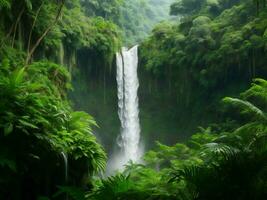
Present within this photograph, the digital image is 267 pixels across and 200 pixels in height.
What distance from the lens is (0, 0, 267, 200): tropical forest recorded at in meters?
5.75

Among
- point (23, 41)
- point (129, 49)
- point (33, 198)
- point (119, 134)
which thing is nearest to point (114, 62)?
point (129, 49)

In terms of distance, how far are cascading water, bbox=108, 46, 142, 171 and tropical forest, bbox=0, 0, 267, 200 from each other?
0.19 ft

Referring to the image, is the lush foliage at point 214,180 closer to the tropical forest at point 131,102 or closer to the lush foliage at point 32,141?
the tropical forest at point 131,102

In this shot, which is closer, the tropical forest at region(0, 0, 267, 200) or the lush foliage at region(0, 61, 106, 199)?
the tropical forest at region(0, 0, 267, 200)

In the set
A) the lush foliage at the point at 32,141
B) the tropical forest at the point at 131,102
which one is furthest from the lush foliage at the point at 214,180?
the lush foliage at the point at 32,141

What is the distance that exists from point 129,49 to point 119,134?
506 centimetres

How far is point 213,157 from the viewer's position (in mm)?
5883

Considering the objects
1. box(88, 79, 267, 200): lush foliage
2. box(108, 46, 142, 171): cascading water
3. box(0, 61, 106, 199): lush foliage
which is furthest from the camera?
box(108, 46, 142, 171): cascading water

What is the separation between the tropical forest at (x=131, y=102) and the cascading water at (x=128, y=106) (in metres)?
0.06

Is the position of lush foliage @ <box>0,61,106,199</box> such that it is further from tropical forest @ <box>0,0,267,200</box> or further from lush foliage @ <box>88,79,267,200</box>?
lush foliage @ <box>88,79,267,200</box>

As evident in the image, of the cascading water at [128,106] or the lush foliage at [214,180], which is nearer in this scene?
the lush foliage at [214,180]

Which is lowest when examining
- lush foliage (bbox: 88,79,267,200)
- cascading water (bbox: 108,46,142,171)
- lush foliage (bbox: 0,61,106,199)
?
lush foliage (bbox: 88,79,267,200)

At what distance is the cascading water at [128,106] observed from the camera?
2373 cm

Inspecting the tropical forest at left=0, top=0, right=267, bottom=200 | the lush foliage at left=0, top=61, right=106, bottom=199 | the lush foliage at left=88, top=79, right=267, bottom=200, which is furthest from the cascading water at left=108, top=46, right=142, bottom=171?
the lush foliage at left=88, top=79, right=267, bottom=200
